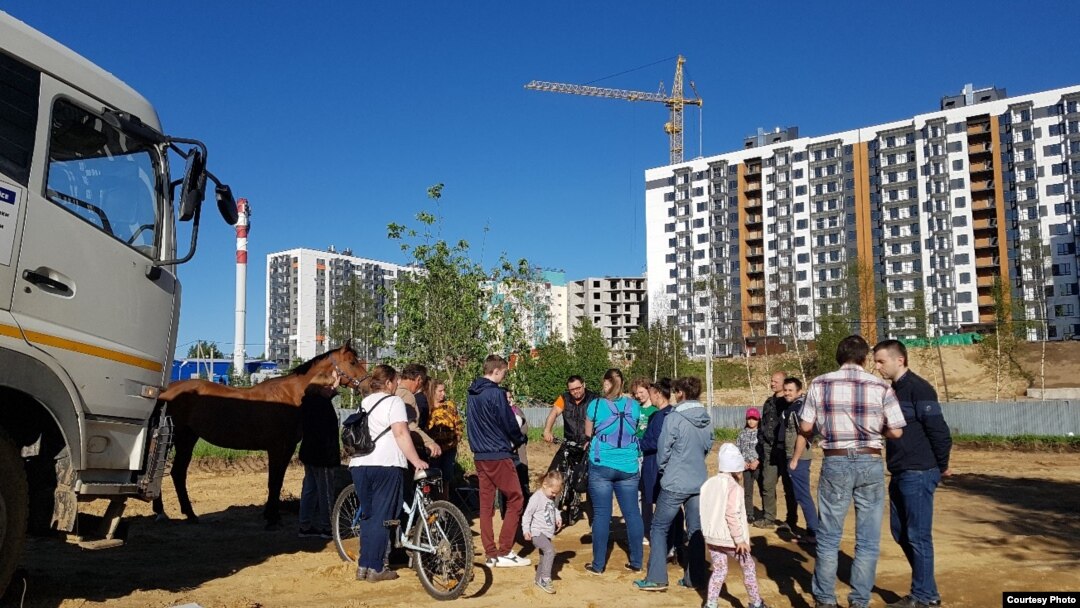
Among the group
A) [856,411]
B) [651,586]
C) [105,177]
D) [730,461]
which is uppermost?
[105,177]

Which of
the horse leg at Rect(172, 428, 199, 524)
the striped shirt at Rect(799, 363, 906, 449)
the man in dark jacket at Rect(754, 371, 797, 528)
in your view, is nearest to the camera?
the striped shirt at Rect(799, 363, 906, 449)

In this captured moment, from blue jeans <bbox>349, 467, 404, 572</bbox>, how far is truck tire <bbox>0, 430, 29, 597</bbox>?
8.19 feet

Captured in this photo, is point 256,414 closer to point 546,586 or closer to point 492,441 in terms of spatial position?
point 492,441

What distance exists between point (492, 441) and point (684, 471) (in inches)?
71.4

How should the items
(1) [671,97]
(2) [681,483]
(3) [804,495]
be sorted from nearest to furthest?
(2) [681,483], (3) [804,495], (1) [671,97]

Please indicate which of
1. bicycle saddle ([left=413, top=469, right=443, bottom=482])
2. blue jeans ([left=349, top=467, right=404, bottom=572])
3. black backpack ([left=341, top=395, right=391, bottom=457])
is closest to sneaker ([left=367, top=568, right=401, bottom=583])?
blue jeans ([left=349, top=467, right=404, bottom=572])


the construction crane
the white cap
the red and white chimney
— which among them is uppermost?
the construction crane

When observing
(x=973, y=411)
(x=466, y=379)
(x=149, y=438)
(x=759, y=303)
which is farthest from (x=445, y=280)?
(x=759, y=303)

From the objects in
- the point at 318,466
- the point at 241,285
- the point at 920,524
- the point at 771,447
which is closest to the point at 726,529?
the point at 920,524

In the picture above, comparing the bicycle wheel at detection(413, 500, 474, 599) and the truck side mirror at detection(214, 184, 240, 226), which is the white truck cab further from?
the bicycle wheel at detection(413, 500, 474, 599)

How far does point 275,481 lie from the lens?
11.0 m

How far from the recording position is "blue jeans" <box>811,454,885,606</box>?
595 centimetres

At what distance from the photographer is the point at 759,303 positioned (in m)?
93.6

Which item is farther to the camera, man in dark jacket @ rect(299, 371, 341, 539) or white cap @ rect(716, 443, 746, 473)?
man in dark jacket @ rect(299, 371, 341, 539)
